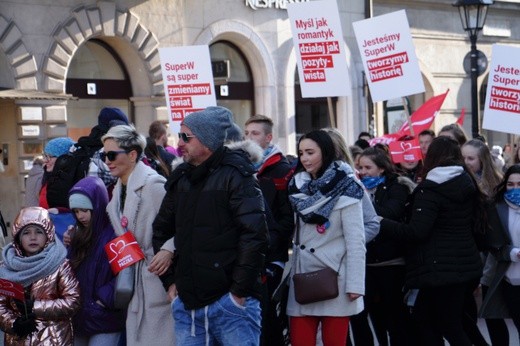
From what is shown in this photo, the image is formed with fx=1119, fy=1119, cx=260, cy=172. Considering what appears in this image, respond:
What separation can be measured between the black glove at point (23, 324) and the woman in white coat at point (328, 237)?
5.40 feet

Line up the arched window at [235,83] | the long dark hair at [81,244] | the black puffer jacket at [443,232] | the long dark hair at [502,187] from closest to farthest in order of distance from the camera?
the long dark hair at [81,244], the black puffer jacket at [443,232], the long dark hair at [502,187], the arched window at [235,83]

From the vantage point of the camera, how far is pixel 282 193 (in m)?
7.31

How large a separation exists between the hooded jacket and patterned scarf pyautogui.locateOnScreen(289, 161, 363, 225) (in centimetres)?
147

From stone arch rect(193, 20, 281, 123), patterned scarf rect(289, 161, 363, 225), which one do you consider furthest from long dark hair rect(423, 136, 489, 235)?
stone arch rect(193, 20, 281, 123)

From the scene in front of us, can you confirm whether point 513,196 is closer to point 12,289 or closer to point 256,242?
point 256,242

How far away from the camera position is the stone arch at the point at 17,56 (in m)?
17.6

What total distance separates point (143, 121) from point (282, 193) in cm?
1319

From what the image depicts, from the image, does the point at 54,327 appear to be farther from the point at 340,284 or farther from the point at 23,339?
the point at 340,284

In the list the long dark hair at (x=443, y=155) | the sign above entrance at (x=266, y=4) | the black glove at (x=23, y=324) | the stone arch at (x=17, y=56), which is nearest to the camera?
the black glove at (x=23, y=324)

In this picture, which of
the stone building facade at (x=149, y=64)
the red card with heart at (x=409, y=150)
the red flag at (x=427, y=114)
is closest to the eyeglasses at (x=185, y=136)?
the red card with heart at (x=409, y=150)

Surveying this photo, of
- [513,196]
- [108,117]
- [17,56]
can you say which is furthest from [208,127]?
[17,56]

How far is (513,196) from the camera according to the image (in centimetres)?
786

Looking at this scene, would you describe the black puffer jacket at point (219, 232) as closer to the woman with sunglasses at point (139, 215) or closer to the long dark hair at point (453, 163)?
the woman with sunglasses at point (139, 215)

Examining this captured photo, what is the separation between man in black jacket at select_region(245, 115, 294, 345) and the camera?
7.14m
